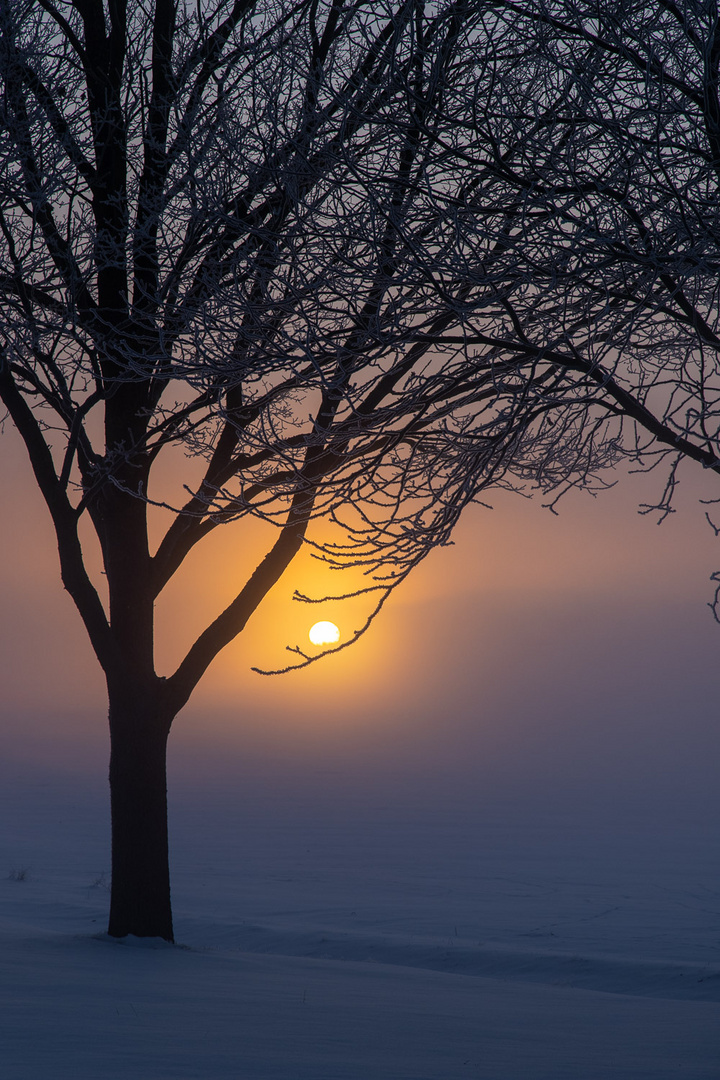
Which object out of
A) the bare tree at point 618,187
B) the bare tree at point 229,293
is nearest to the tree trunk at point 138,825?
the bare tree at point 229,293

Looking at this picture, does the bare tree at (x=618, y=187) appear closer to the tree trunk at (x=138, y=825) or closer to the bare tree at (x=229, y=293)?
the bare tree at (x=229, y=293)

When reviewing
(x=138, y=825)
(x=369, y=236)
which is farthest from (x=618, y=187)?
(x=138, y=825)

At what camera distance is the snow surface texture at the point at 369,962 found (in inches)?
220

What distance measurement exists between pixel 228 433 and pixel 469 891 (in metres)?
9.70

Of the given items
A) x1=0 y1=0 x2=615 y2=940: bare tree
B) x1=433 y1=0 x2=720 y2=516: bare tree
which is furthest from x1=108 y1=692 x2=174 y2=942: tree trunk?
x1=433 y1=0 x2=720 y2=516: bare tree

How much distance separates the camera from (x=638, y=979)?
9727 mm

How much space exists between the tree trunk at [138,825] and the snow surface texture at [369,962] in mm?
297

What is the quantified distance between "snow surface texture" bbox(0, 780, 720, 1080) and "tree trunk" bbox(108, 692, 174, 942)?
0.30 meters

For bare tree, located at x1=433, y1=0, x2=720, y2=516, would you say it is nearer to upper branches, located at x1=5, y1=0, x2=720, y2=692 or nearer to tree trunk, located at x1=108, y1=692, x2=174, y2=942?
upper branches, located at x1=5, y1=0, x2=720, y2=692

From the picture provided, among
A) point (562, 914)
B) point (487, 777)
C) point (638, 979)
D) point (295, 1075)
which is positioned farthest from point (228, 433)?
point (487, 777)

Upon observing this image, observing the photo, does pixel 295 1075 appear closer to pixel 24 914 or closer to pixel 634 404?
pixel 634 404

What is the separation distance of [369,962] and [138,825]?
107 inches

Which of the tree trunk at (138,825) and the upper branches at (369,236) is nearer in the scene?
the upper branches at (369,236)

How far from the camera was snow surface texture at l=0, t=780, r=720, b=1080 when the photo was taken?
5594 mm
